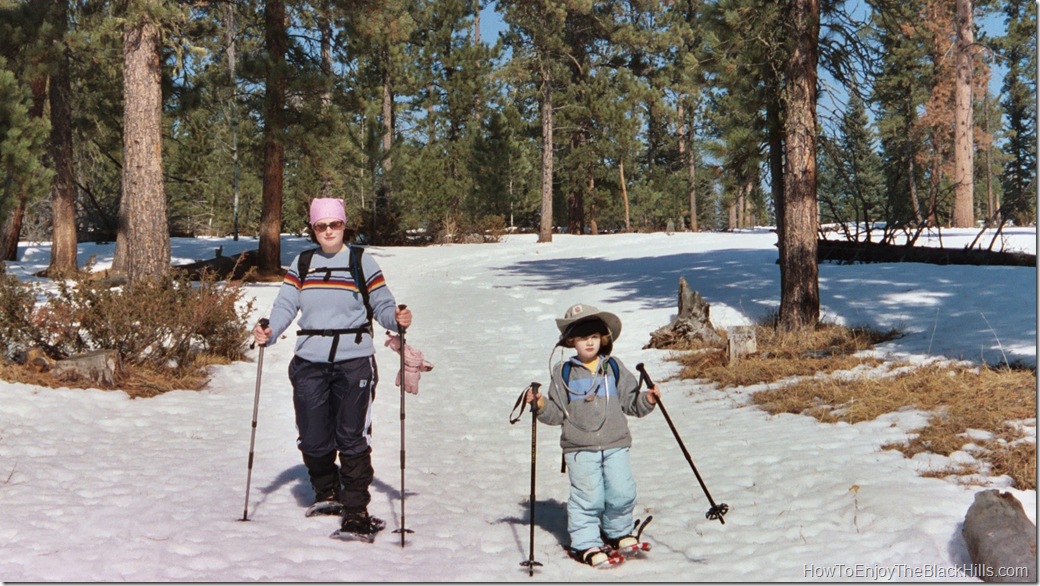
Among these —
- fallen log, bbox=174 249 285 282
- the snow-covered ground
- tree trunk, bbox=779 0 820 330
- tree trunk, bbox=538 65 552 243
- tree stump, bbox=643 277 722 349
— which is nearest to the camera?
the snow-covered ground

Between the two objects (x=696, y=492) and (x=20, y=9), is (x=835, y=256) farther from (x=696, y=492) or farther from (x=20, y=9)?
(x=20, y=9)

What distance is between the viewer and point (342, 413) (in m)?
5.50

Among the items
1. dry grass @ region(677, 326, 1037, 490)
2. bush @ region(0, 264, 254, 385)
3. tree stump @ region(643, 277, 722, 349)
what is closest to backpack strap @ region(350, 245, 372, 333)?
dry grass @ region(677, 326, 1037, 490)

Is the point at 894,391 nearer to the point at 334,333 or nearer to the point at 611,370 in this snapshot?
the point at 611,370

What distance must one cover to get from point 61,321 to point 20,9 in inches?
472

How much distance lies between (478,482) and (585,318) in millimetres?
2492

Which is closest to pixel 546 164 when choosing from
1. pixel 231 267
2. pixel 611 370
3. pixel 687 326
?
pixel 231 267

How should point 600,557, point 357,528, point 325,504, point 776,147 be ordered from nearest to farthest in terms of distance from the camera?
point 600,557, point 357,528, point 325,504, point 776,147

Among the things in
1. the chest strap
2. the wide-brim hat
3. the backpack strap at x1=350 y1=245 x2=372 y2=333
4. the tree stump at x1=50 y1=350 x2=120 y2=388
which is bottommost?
the tree stump at x1=50 y1=350 x2=120 y2=388

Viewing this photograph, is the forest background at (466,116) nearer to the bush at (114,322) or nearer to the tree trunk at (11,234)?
the tree trunk at (11,234)

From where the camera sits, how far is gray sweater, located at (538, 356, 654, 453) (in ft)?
16.7

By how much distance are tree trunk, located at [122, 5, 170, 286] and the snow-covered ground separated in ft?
9.18

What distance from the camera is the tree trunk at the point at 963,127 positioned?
95.6ft

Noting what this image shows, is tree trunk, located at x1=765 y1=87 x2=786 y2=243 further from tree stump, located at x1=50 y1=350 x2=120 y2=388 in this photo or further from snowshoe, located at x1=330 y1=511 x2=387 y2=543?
snowshoe, located at x1=330 y1=511 x2=387 y2=543
